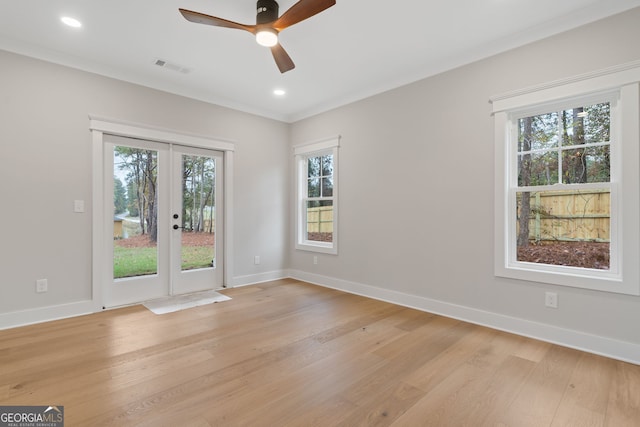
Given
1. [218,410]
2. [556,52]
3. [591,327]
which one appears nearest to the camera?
[218,410]

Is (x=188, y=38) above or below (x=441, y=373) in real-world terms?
above

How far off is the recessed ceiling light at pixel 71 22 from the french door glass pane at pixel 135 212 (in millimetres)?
1312

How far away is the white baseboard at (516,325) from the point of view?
2322 mm

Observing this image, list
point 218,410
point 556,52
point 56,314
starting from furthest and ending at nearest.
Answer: point 56,314
point 556,52
point 218,410

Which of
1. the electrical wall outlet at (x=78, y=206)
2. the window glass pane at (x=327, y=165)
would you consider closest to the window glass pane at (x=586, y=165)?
the window glass pane at (x=327, y=165)

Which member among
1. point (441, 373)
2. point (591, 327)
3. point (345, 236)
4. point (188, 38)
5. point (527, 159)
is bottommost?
point (441, 373)

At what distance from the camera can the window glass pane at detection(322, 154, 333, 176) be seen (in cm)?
473

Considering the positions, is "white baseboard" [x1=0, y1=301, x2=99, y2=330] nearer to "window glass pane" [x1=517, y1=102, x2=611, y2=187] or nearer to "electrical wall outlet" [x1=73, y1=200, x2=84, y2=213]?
"electrical wall outlet" [x1=73, y1=200, x2=84, y2=213]

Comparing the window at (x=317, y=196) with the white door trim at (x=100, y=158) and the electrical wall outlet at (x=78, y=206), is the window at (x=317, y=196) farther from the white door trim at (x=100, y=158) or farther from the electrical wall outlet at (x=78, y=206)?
the electrical wall outlet at (x=78, y=206)

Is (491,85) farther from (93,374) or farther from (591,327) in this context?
(93,374)

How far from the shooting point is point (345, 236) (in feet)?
14.4

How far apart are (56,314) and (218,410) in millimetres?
2584

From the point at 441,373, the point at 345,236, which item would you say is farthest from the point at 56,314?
the point at 441,373

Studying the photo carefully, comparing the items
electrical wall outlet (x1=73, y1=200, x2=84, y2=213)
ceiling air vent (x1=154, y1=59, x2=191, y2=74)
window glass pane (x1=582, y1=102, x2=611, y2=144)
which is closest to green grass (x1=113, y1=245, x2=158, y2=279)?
electrical wall outlet (x1=73, y1=200, x2=84, y2=213)
